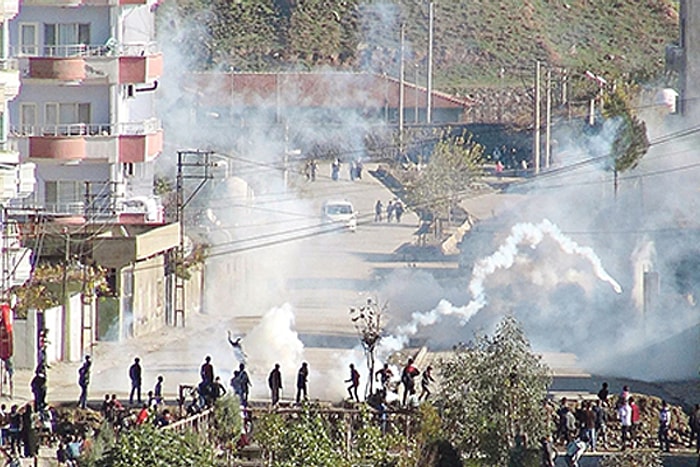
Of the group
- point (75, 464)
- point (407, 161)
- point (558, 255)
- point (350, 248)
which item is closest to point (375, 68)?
point (407, 161)

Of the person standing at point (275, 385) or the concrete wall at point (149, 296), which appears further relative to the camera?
the concrete wall at point (149, 296)

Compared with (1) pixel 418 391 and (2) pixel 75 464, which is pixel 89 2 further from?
(2) pixel 75 464

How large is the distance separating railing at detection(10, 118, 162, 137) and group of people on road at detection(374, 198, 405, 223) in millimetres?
29072

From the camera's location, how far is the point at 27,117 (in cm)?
6197

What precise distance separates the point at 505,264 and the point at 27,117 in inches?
453

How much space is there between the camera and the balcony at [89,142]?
6141 centimetres

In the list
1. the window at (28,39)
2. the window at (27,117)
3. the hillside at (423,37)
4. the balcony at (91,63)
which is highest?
the hillside at (423,37)

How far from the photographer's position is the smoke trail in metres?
61.5

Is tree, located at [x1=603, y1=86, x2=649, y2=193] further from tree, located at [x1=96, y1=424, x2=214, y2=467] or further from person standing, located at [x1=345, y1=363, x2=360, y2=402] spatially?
tree, located at [x1=96, y1=424, x2=214, y2=467]

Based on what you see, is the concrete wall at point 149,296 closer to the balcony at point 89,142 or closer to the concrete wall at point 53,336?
the concrete wall at point 53,336

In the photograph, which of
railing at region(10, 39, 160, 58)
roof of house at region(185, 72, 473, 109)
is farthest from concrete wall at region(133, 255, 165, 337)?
roof of house at region(185, 72, 473, 109)

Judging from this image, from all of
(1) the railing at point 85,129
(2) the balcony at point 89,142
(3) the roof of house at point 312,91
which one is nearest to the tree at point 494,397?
(2) the balcony at point 89,142

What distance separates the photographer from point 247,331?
60906 millimetres

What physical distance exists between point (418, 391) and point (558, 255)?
14399mm
